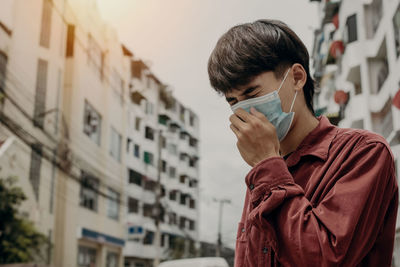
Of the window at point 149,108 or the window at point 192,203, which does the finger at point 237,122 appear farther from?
the window at point 192,203

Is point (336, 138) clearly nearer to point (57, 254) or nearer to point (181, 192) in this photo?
point (57, 254)

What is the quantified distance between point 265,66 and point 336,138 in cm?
21

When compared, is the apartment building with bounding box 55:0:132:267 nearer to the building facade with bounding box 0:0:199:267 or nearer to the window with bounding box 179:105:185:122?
the building facade with bounding box 0:0:199:267

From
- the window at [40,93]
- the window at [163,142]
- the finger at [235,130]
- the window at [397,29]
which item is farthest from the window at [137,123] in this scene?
the finger at [235,130]

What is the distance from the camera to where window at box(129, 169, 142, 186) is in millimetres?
32422

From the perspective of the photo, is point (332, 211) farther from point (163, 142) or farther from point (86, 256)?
point (163, 142)

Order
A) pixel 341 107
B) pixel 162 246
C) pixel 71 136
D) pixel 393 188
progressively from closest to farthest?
pixel 393 188 < pixel 71 136 < pixel 341 107 < pixel 162 246

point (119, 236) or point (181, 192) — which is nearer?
point (119, 236)

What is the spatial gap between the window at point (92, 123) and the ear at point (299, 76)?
17.2 metres

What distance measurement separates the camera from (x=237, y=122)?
107 centimetres

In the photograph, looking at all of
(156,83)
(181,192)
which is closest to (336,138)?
(156,83)

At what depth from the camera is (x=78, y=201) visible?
17172 millimetres

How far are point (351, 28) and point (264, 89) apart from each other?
664 inches

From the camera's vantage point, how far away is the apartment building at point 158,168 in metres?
32.0
